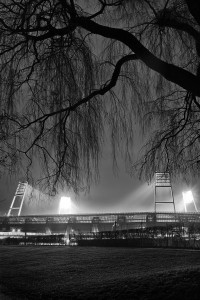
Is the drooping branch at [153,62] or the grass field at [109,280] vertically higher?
the drooping branch at [153,62]

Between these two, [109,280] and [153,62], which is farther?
[109,280]

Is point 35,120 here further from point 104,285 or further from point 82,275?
point 82,275

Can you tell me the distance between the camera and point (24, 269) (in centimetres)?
1165

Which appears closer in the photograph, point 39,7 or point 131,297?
point 131,297

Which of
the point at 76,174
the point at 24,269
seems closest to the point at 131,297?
the point at 76,174

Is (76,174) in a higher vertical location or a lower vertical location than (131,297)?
higher

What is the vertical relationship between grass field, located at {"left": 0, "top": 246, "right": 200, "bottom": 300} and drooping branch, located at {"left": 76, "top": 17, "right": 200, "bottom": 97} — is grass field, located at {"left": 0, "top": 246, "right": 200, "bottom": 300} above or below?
below

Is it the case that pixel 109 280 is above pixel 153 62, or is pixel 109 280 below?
below

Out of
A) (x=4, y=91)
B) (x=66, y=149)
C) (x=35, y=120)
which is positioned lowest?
(x=66, y=149)

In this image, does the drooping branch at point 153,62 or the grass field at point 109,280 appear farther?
the grass field at point 109,280

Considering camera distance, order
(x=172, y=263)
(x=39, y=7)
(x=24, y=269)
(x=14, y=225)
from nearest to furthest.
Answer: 1. (x=39, y=7)
2. (x=172, y=263)
3. (x=24, y=269)
4. (x=14, y=225)

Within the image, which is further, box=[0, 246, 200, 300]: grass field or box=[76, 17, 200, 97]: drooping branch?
box=[0, 246, 200, 300]: grass field

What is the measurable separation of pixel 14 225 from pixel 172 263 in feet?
214

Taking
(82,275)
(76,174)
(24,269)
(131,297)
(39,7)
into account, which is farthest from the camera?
(24,269)
